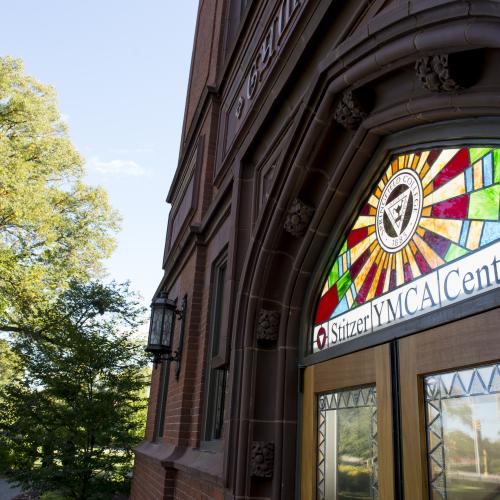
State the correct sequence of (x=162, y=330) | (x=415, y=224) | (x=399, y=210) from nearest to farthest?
1. (x=415, y=224)
2. (x=399, y=210)
3. (x=162, y=330)

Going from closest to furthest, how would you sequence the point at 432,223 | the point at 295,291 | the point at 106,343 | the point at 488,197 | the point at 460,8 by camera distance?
1. the point at 460,8
2. the point at 488,197
3. the point at 432,223
4. the point at 295,291
5. the point at 106,343

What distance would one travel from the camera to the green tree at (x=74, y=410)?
11148 mm

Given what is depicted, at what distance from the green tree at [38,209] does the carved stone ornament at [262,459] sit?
11919mm

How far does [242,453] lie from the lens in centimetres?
365

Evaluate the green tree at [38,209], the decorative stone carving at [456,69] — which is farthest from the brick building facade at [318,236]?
the green tree at [38,209]

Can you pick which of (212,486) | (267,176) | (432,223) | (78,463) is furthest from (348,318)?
(78,463)

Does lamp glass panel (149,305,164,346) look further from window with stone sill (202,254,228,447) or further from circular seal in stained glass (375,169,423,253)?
circular seal in stained glass (375,169,423,253)

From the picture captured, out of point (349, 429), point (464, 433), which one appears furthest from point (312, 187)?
point (464, 433)

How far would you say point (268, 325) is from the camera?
3959mm

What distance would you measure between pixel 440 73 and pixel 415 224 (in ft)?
2.72

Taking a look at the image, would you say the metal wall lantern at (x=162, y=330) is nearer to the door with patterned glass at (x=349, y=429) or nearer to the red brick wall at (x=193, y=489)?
the red brick wall at (x=193, y=489)

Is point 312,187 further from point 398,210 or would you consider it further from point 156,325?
point 156,325

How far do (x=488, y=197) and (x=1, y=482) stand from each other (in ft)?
84.7

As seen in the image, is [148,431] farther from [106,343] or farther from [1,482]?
[1,482]
